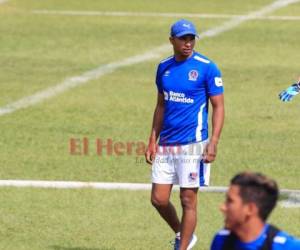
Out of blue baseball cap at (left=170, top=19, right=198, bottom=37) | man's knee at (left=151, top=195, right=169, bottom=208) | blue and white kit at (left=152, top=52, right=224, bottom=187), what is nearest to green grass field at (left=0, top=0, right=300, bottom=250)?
man's knee at (left=151, top=195, right=169, bottom=208)

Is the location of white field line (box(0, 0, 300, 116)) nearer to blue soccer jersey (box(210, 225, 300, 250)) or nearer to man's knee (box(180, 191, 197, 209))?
man's knee (box(180, 191, 197, 209))

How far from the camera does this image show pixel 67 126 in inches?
716

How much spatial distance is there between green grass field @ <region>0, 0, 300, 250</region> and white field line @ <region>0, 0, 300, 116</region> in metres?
0.18

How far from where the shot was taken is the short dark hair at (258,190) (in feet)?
21.5

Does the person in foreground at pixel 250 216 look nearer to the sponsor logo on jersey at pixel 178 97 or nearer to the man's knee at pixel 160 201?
the sponsor logo on jersey at pixel 178 97

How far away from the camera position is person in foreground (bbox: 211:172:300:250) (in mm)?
6531

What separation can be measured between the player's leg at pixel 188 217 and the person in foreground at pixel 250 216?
4619 mm

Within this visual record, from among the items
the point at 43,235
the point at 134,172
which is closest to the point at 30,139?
the point at 134,172

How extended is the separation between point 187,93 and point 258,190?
16.0 feet

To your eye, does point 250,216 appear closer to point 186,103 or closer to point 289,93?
point 186,103

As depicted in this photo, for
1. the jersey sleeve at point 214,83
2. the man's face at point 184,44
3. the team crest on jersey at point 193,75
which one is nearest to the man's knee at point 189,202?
the jersey sleeve at point 214,83

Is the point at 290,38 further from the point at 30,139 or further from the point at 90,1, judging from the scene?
the point at 30,139

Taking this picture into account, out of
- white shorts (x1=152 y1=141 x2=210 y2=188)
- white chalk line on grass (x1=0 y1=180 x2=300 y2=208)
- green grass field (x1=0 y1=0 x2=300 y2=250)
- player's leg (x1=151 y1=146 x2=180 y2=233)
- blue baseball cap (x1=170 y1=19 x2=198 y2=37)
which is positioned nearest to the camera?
blue baseball cap (x1=170 y1=19 x2=198 y2=37)

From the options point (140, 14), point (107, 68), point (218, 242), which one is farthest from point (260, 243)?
point (140, 14)
